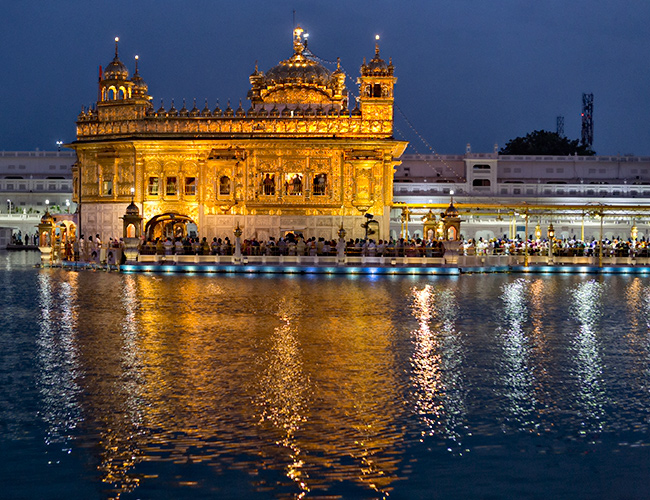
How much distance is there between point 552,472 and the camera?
726 centimetres

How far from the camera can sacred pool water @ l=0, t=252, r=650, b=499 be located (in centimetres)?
705

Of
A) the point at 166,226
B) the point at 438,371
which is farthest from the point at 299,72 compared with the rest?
the point at 438,371

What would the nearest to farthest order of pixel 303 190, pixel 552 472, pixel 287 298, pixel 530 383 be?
1. pixel 552 472
2. pixel 530 383
3. pixel 287 298
4. pixel 303 190

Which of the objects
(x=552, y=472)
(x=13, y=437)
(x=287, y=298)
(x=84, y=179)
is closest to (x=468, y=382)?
(x=552, y=472)

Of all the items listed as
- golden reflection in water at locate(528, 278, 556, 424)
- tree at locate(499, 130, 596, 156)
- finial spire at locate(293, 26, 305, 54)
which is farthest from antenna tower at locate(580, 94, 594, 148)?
golden reflection in water at locate(528, 278, 556, 424)

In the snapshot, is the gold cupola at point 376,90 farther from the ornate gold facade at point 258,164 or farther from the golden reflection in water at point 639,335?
the golden reflection in water at point 639,335

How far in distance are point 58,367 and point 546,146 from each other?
7832 centimetres

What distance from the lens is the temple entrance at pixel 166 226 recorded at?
135 ft

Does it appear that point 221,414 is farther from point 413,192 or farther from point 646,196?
point 646,196

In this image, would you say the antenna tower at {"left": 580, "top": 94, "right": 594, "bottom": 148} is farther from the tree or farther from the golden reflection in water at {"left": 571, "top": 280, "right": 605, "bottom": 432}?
the golden reflection in water at {"left": 571, "top": 280, "right": 605, "bottom": 432}

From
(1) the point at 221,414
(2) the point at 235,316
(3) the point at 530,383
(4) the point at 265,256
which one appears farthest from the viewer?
(4) the point at 265,256

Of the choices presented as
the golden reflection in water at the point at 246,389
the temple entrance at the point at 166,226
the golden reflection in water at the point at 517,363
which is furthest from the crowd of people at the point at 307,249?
the golden reflection in water at the point at 246,389

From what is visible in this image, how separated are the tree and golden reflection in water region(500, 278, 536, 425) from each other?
65699mm

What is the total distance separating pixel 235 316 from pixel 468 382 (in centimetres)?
761
